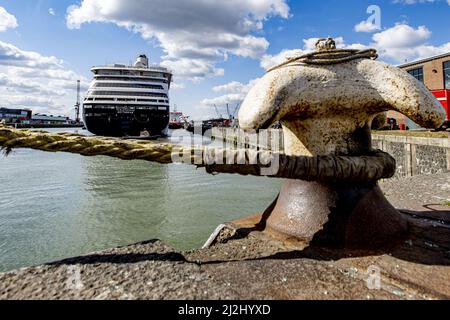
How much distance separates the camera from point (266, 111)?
5.41 ft

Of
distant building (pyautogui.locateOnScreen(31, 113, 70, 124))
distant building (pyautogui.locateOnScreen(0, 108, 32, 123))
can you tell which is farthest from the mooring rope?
distant building (pyautogui.locateOnScreen(31, 113, 70, 124))

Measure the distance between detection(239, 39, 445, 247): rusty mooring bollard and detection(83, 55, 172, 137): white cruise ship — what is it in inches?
1247

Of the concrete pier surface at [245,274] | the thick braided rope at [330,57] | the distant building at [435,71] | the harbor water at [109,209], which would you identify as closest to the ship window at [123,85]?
the harbor water at [109,209]

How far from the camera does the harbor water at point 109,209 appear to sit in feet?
15.8

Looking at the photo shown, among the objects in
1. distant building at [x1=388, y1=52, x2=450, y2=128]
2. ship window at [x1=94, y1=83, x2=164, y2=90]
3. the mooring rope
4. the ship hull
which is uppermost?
distant building at [x1=388, y1=52, x2=450, y2=128]

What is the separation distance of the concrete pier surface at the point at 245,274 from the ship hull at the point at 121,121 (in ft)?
104

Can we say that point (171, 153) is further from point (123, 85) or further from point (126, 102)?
point (123, 85)

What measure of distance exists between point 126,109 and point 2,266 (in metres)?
29.4

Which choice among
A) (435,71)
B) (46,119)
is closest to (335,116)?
(435,71)

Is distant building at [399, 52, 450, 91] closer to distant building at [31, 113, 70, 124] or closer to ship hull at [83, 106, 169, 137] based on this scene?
ship hull at [83, 106, 169, 137]

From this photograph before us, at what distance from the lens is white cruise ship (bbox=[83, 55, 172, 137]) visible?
31344 mm

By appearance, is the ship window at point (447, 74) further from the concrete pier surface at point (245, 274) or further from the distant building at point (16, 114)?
the distant building at point (16, 114)

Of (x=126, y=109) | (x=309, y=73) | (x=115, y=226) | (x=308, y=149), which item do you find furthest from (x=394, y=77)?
(x=126, y=109)

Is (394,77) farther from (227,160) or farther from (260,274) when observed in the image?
(260,274)
